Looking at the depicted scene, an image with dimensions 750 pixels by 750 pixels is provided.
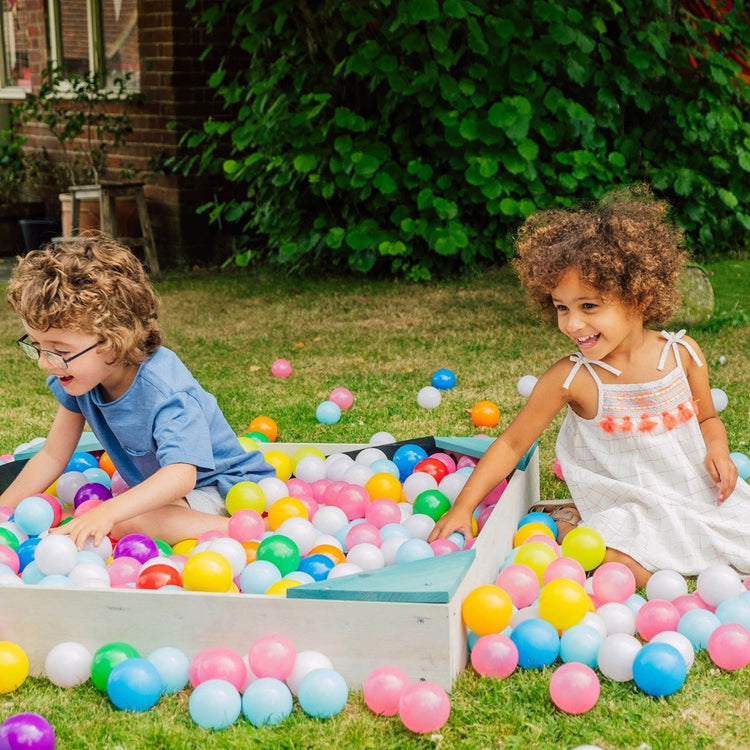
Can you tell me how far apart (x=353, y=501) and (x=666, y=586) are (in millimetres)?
1064

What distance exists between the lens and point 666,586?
2768 mm

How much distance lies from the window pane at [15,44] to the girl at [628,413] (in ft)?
34.3

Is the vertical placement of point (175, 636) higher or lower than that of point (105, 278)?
lower

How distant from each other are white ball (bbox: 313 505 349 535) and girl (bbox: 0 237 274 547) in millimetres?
299

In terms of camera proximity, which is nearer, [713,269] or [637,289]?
[637,289]

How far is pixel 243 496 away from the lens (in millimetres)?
3318

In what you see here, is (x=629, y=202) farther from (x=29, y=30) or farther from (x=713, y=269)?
(x=29, y=30)

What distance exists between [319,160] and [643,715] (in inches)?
233

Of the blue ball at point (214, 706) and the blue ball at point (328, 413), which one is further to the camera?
the blue ball at point (328, 413)

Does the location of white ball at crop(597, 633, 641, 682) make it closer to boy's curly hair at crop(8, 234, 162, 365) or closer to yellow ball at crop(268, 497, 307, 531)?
yellow ball at crop(268, 497, 307, 531)

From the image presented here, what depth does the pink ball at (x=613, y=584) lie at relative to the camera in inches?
107

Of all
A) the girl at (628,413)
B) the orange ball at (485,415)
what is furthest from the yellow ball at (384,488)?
the orange ball at (485,415)

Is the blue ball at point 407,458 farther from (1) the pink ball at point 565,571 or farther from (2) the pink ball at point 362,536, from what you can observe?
(1) the pink ball at point 565,571

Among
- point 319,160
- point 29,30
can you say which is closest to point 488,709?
point 319,160
